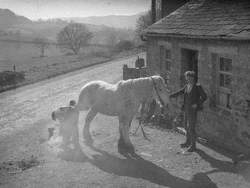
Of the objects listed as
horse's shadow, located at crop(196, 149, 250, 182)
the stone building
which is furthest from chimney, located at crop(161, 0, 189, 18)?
horse's shadow, located at crop(196, 149, 250, 182)

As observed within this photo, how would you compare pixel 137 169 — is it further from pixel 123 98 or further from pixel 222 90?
pixel 222 90

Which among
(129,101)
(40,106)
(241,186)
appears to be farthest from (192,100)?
(40,106)

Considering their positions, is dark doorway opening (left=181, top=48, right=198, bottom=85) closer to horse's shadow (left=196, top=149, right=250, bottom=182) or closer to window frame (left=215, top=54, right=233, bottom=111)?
window frame (left=215, top=54, right=233, bottom=111)

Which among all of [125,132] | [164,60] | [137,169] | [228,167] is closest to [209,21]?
[164,60]

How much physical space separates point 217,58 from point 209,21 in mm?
1696

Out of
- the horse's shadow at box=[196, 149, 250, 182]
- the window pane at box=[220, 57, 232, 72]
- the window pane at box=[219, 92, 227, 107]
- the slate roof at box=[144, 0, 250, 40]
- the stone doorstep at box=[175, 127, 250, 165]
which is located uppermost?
the slate roof at box=[144, 0, 250, 40]

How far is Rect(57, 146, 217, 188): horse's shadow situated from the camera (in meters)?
7.69

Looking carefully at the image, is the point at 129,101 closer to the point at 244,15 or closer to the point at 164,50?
the point at 244,15

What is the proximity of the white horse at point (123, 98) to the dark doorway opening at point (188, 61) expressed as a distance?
11.6ft

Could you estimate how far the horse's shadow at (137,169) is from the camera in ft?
25.2

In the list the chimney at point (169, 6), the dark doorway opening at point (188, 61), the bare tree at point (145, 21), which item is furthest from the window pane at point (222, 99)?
the bare tree at point (145, 21)

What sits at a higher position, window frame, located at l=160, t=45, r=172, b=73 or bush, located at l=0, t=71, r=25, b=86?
window frame, located at l=160, t=45, r=172, b=73

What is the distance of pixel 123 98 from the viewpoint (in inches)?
387

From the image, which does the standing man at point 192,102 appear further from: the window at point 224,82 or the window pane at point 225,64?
the window pane at point 225,64
